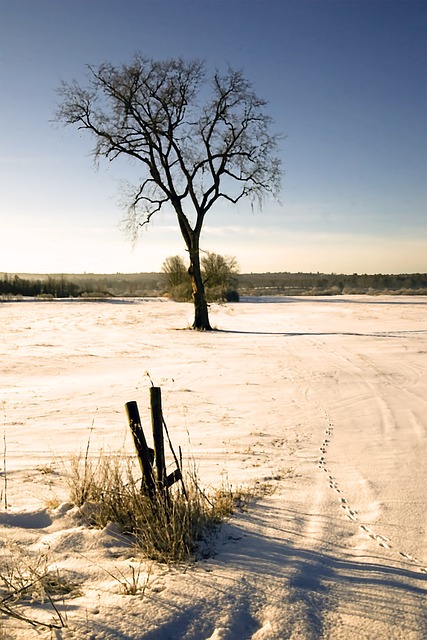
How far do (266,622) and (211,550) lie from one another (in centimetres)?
88

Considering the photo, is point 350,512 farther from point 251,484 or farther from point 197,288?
point 197,288

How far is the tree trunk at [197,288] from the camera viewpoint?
21638 mm

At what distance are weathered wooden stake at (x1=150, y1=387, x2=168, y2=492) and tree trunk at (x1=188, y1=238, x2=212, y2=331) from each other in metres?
17.8

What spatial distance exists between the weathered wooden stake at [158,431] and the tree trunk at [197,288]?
17791mm

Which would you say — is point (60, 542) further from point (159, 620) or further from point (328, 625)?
point (328, 625)

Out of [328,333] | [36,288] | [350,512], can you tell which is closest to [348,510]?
[350,512]

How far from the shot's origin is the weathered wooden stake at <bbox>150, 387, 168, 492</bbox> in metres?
3.93

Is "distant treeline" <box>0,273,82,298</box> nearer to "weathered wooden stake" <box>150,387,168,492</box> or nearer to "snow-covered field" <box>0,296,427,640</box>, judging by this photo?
"snow-covered field" <box>0,296,427,640</box>

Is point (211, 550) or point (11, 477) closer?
point (211, 550)

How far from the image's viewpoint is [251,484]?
5449mm

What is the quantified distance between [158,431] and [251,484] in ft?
6.26

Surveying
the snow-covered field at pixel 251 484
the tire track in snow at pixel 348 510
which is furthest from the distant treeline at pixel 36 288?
the tire track in snow at pixel 348 510

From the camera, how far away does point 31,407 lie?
9.08m

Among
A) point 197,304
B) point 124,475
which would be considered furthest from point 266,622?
point 197,304
